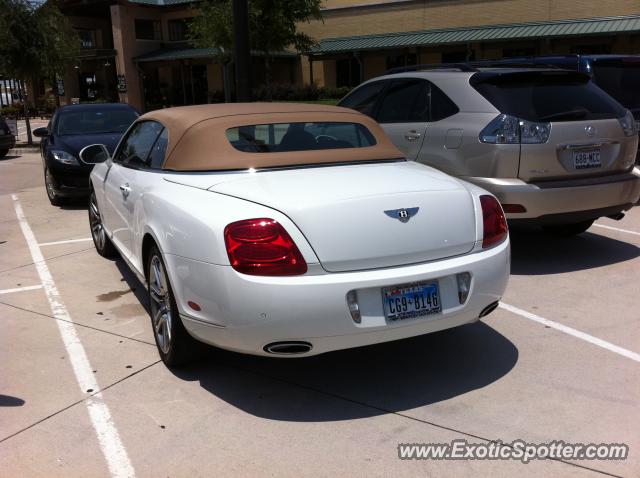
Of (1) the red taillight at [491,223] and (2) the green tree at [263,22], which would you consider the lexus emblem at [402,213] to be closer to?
(1) the red taillight at [491,223]

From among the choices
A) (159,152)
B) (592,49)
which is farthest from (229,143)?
(592,49)

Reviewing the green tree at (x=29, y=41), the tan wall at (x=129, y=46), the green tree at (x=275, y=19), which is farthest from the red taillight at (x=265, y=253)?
the tan wall at (x=129, y=46)

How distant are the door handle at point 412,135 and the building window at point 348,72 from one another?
85.2 feet

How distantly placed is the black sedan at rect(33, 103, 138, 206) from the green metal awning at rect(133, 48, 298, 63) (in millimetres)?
20381

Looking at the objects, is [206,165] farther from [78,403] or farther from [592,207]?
[592,207]

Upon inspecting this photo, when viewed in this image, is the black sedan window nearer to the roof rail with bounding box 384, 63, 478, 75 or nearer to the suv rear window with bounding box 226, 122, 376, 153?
the roof rail with bounding box 384, 63, 478, 75

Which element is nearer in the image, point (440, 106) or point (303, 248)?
point (303, 248)

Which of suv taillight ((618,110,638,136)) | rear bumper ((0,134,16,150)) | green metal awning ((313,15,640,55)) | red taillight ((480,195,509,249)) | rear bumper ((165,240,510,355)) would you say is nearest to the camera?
rear bumper ((165,240,510,355))

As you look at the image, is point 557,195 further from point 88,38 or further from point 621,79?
point 88,38

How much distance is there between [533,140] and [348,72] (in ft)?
91.3

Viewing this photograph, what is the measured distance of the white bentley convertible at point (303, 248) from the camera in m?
3.12

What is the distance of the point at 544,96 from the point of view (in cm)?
560

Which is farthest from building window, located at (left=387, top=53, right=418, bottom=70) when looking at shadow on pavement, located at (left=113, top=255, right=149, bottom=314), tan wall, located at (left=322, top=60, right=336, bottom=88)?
shadow on pavement, located at (left=113, top=255, right=149, bottom=314)

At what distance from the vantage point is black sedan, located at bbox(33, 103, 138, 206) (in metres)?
9.30
